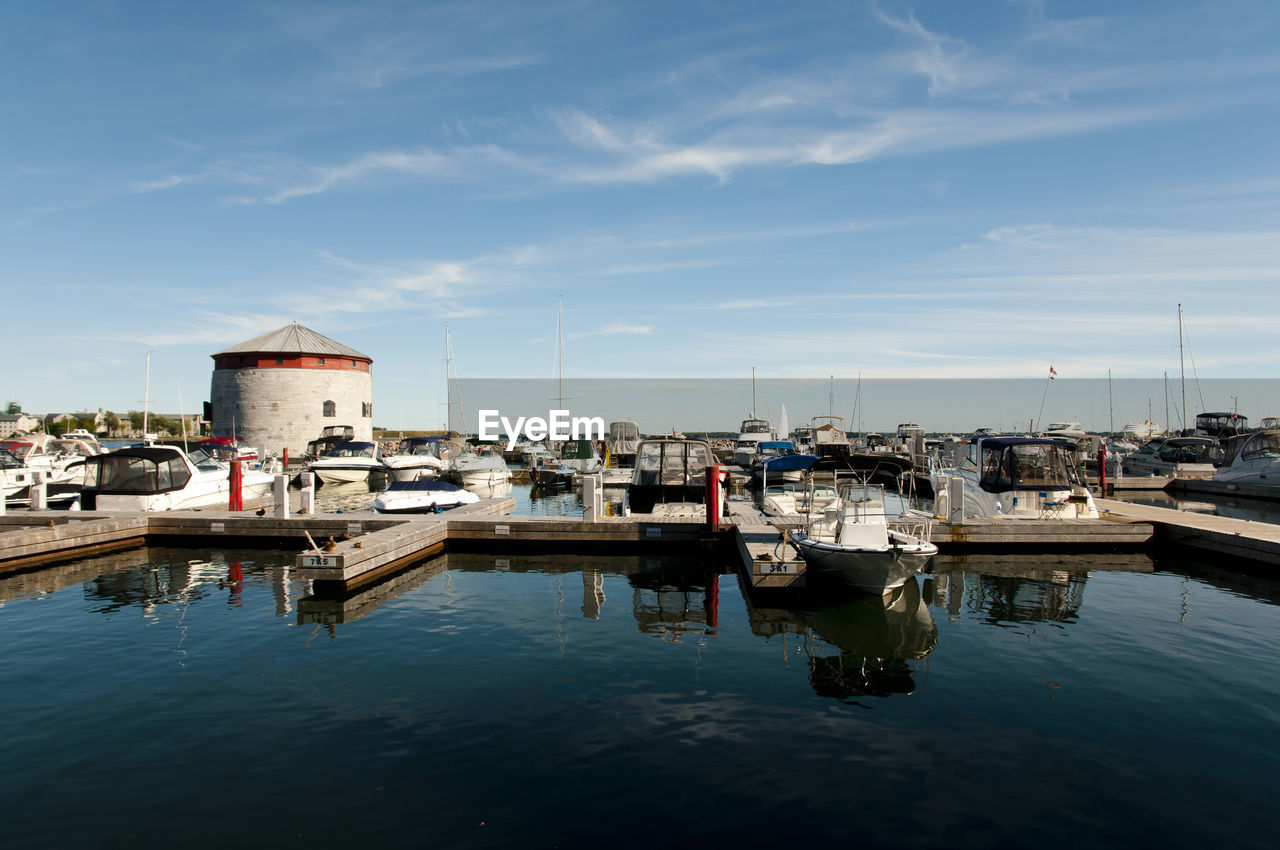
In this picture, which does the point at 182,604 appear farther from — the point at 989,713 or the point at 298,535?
the point at 989,713

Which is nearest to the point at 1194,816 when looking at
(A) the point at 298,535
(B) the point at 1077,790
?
(B) the point at 1077,790

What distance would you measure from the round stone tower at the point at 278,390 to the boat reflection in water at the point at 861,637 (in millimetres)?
63255

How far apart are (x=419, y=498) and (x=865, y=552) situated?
16379 mm

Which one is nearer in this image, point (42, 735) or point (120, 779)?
point (120, 779)

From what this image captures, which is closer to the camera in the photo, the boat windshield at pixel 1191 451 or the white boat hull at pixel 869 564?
the white boat hull at pixel 869 564

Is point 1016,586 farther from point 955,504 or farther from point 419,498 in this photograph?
point 419,498

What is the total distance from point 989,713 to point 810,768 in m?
2.94

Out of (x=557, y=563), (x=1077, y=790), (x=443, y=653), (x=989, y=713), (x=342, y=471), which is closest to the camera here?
(x=1077, y=790)

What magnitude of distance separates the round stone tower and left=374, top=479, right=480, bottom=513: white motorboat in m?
47.3

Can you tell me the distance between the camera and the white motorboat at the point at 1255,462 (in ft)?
117

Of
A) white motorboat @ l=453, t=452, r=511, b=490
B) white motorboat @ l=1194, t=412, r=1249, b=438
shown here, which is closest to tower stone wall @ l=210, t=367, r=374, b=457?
white motorboat @ l=453, t=452, r=511, b=490

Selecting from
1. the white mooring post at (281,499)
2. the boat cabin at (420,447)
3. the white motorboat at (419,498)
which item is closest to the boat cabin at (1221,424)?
the boat cabin at (420,447)

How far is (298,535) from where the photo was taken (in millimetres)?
21047

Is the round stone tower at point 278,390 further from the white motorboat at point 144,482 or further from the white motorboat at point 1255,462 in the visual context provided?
the white motorboat at point 1255,462
